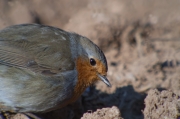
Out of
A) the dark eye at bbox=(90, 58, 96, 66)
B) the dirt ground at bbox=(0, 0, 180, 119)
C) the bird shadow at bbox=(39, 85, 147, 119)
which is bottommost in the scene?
the bird shadow at bbox=(39, 85, 147, 119)

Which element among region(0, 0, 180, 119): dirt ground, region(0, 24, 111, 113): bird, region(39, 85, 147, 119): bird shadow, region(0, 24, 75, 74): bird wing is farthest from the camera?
region(0, 0, 180, 119): dirt ground

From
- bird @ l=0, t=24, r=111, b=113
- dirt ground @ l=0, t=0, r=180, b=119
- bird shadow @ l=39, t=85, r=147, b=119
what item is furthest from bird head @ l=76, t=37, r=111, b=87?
dirt ground @ l=0, t=0, r=180, b=119

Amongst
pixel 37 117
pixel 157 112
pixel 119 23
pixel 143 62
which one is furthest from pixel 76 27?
pixel 157 112

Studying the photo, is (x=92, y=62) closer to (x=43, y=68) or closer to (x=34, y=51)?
(x=43, y=68)

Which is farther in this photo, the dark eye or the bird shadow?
the bird shadow

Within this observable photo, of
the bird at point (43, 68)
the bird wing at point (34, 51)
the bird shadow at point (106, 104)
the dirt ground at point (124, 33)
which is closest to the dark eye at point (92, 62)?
the bird at point (43, 68)

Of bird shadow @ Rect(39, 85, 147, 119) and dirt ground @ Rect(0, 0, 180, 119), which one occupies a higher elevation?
dirt ground @ Rect(0, 0, 180, 119)

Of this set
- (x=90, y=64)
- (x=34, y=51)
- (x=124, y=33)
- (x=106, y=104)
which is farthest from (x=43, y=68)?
(x=124, y=33)

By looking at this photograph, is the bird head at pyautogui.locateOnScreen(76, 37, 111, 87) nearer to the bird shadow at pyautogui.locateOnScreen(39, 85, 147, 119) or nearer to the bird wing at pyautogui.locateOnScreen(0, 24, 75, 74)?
the bird wing at pyautogui.locateOnScreen(0, 24, 75, 74)
